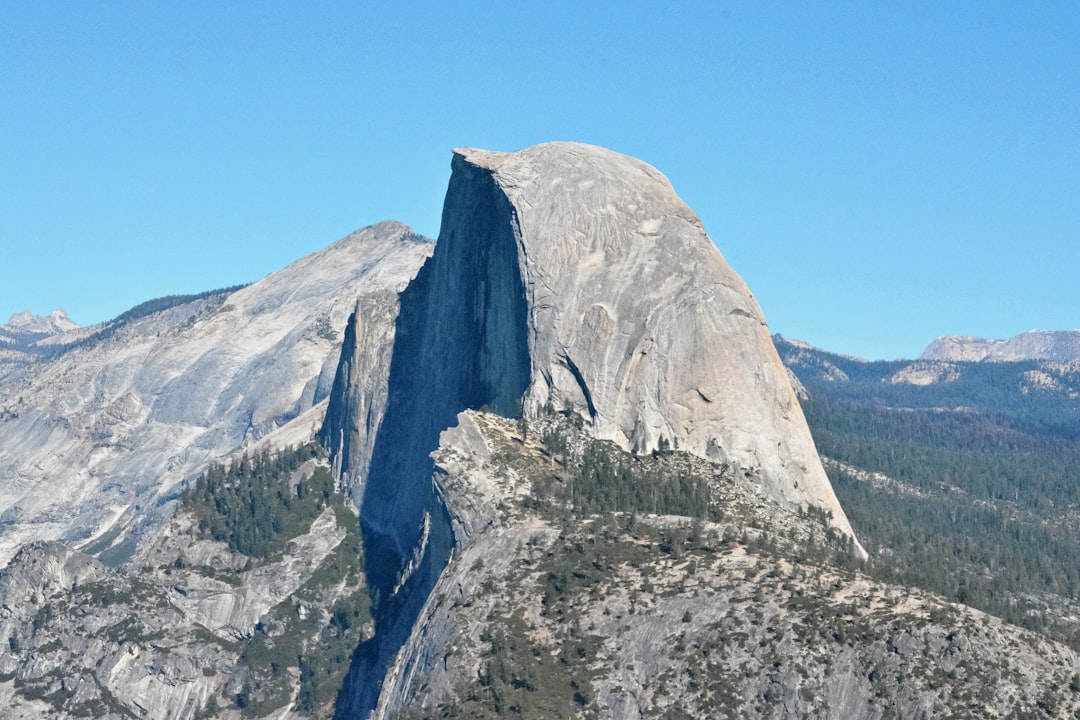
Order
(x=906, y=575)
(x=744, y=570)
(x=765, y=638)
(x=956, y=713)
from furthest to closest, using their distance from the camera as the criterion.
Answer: (x=906, y=575), (x=744, y=570), (x=765, y=638), (x=956, y=713)

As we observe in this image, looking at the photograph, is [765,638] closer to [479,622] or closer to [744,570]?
[744,570]

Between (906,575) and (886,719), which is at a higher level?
(906,575)

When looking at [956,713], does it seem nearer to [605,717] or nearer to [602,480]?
[605,717]

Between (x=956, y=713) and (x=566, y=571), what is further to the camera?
(x=566, y=571)

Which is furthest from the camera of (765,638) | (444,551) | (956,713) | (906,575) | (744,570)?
(444,551)

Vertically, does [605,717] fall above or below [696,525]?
below

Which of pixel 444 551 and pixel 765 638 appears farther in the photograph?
pixel 444 551

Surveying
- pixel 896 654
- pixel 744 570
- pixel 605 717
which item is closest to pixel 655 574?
pixel 744 570

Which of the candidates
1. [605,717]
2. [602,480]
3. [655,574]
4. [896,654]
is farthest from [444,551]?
[896,654]

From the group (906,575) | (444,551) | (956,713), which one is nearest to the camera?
(956,713)
